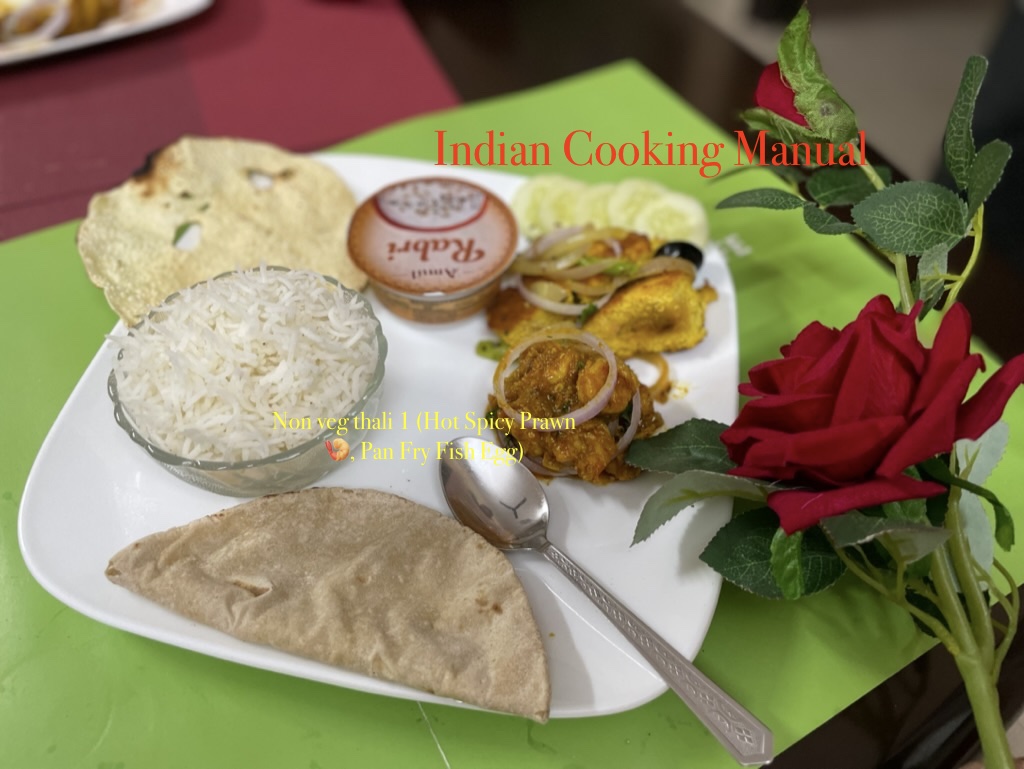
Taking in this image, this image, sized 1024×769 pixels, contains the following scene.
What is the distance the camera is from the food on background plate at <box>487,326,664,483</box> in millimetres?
1663

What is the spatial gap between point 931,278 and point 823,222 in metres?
0.24

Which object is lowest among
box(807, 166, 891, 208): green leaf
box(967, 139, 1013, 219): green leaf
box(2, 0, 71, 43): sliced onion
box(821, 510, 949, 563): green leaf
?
box(821, 510, 949, 563): green leaf

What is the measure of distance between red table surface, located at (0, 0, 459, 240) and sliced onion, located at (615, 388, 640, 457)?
1.78 metres

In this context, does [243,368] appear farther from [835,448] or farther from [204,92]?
[204,92]

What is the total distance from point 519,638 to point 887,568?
0.73m

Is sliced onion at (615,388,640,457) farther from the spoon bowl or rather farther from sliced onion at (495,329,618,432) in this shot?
the spoon bowl

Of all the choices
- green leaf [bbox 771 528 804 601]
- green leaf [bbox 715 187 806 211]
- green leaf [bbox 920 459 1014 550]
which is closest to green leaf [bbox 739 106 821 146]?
green leaf [bbox 715 187 806 211]

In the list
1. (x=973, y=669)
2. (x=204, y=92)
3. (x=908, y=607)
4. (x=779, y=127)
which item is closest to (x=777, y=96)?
(x=779, y=127)

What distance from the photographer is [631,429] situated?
66.1 inches

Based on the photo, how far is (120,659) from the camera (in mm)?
1517

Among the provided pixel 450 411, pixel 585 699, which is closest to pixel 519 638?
pixel 585 699

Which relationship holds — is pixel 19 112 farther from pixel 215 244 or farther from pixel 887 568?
pixel 887 568

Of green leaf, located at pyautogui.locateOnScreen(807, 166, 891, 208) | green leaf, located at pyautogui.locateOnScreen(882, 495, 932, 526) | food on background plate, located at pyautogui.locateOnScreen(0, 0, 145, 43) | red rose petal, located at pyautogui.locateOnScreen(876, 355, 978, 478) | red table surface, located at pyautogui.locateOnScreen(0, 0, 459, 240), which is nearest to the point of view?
red rose petal, located at pyautogui.locateOnScreen(876, 355, 978, 478)

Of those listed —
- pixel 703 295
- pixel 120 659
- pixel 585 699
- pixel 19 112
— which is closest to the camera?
pixel 585 699
